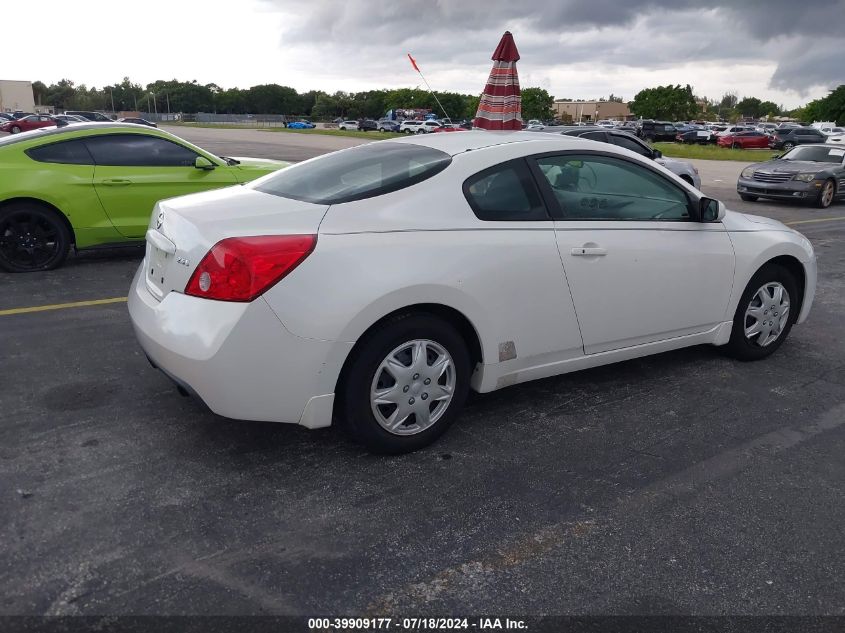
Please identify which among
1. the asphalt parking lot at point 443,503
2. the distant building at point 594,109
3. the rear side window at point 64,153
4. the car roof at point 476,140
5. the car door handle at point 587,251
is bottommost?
the asphalt parking lot at point 443,503

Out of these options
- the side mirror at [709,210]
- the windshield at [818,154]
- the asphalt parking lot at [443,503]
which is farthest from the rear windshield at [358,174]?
the windshield at [818,154]

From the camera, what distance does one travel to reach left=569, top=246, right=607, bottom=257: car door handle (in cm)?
378

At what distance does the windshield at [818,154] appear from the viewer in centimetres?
1584

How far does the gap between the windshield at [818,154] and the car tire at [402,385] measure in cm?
1541

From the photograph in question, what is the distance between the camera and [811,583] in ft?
8.50

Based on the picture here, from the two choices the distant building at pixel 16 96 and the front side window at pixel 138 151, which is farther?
the distant building at pixel 16 96

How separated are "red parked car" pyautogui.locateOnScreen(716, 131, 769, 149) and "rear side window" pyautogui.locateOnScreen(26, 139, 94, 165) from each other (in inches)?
1806

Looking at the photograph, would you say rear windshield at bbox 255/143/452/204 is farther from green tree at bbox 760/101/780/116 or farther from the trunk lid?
green tree at bbox 760/101/780/116

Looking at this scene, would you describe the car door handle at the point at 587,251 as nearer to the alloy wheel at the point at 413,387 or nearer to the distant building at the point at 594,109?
the alloy wheel at the point at 413,387

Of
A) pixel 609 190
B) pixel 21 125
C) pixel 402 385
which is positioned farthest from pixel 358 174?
pixel 21 125

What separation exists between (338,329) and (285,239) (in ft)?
1.47

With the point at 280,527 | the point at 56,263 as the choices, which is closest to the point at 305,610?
the point at 280,527

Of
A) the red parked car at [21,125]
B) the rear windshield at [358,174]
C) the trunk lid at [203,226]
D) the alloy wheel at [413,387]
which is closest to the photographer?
the trunk lid at [203,226]

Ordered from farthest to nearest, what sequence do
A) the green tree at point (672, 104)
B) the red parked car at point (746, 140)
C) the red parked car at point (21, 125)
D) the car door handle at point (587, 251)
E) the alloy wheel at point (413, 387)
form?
the green tree at point (672, 104) → the red parked car at point (746, 140) → the red parked car at point (21, 125) → the car door handle at point (587, 251) → the alloy wheel at point (413, 387)
